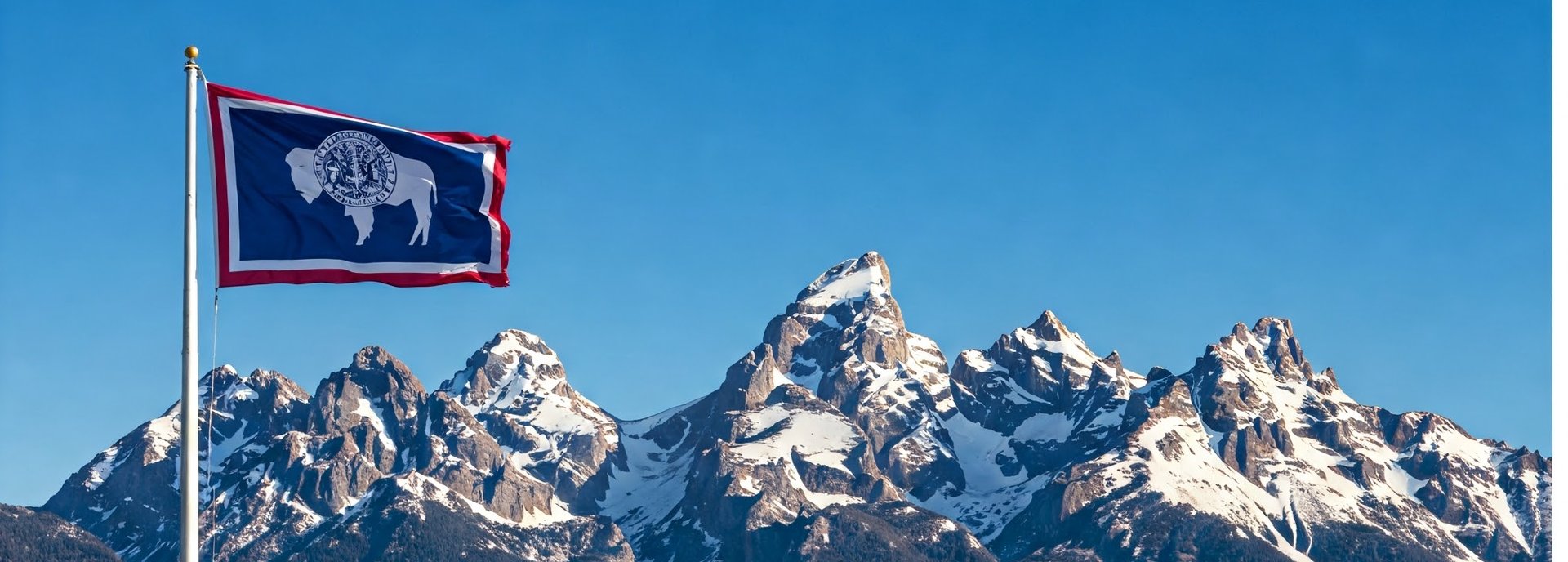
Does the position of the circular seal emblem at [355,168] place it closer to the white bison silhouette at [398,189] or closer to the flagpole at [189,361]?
the white bison silhouette at [398,189]

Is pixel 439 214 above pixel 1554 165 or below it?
below

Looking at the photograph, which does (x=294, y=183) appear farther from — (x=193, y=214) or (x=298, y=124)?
(x=193, y=214)

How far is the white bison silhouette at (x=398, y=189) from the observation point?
47.8 meters

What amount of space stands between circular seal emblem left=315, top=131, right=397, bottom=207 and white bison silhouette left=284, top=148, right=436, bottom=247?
11 cm

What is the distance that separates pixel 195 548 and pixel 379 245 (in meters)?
8.83

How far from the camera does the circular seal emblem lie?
48.0 metres

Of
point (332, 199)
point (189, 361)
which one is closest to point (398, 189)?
point (332, 199)

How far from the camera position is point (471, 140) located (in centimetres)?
5134

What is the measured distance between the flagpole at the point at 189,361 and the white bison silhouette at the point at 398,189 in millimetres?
3501

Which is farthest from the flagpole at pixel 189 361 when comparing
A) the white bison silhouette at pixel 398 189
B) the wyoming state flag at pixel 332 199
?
the white bison silhouette at pixel 398 189

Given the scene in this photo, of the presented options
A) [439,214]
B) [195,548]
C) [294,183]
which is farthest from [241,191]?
[195,548]

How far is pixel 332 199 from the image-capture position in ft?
158

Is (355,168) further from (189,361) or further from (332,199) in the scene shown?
(189,361)

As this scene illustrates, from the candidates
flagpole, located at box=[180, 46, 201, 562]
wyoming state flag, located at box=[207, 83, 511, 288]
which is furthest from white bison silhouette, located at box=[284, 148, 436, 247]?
flagpole, located at box=[180, 46, 201, 562]
